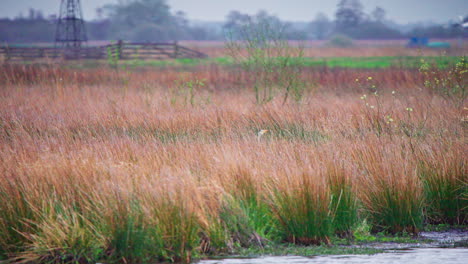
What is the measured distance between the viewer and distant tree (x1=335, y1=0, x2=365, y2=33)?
114625 millimetres

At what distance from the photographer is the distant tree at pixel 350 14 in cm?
11462

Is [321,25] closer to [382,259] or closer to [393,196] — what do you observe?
[393,196]

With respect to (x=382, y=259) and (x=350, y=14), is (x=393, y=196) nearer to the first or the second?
(x=382, y=259)

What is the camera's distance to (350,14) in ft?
378

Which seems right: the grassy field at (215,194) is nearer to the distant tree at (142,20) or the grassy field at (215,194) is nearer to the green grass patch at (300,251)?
the green grass patch at (300,251)

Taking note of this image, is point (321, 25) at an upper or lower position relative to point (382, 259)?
upper

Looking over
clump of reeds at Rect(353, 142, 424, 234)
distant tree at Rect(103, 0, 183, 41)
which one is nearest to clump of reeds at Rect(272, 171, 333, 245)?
clump of reeds at Rect(353, 142, 424, 234)

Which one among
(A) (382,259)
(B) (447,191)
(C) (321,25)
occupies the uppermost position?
(C) (321,25)

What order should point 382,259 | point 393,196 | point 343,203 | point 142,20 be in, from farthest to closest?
point 142,20
point 393,196
point 343,203
point 382,259

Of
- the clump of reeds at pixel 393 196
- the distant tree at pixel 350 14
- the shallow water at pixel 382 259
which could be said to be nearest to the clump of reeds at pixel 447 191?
the clump of reeds at pixel 393 196

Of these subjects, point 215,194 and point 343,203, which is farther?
point 343,203

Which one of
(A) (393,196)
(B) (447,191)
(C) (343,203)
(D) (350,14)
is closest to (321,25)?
(D) (350,14)

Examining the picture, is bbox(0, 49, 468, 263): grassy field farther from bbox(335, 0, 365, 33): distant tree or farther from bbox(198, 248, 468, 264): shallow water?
bbox(335, 0, 365, 33): distant tree

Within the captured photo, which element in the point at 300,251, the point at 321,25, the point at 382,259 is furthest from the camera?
the point at 321,25
